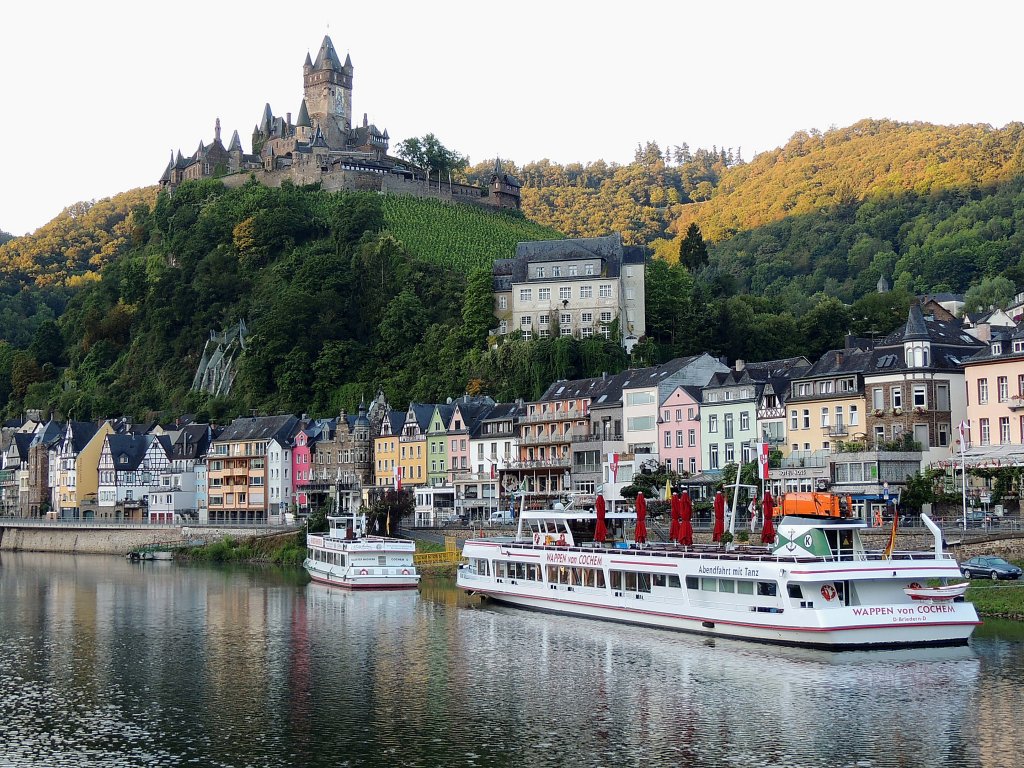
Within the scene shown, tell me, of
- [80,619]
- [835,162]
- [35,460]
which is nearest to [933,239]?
[835,162]

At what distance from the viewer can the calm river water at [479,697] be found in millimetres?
30578

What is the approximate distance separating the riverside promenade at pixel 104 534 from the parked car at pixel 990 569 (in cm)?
5159

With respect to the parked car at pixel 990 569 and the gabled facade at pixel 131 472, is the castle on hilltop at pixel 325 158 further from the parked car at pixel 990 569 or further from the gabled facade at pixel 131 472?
the parked car at pixel 990 569

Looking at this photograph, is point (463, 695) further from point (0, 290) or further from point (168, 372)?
point (0, 290)

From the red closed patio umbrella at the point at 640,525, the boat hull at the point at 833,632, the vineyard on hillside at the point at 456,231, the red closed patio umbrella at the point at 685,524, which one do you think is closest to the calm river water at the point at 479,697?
the boat hull at the point at 833,632

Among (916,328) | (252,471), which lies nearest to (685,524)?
(916,328)

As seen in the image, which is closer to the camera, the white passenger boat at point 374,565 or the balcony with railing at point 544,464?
the white passenger boat at point 374,565

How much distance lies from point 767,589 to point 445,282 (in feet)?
284

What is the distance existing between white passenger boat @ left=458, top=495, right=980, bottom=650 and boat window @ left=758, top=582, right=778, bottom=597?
45 millimetres

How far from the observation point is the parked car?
49875 mm

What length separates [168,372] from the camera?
472 ft

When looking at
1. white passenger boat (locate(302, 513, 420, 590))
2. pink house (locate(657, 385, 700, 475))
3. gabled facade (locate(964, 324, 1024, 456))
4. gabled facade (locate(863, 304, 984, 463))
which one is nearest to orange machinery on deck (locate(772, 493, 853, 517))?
gabled facade (locate(964, 324, 1024, 456))

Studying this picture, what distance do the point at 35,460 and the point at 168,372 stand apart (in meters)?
19.9

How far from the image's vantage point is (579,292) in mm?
108688
